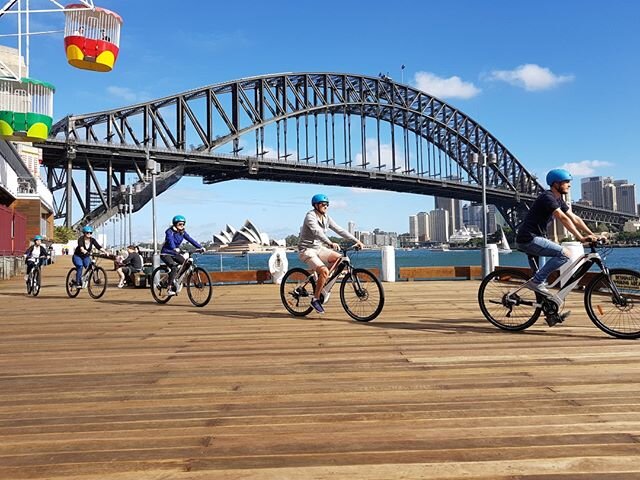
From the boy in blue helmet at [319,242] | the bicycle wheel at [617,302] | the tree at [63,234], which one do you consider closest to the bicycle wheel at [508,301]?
the bicycle wheel at [617,302]

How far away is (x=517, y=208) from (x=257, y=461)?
333ft

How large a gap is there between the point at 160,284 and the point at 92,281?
8.98 ft

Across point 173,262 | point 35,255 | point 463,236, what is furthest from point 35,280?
point 463,236

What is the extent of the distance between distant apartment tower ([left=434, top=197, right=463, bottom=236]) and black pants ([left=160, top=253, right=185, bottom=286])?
157 m

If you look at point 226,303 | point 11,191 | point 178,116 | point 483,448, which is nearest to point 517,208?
point 178,116

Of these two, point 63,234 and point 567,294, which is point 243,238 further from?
point 567,294

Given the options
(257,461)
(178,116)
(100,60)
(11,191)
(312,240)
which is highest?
(178,116)

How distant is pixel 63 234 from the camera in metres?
59.0

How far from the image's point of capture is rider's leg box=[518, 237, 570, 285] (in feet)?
19.1

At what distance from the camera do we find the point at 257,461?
96.8 inches

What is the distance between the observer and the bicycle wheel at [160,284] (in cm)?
1004

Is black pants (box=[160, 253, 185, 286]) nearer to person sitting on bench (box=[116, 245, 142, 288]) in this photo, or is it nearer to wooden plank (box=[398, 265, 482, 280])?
person sitting on bench (box=[116, 245, 142, 288])

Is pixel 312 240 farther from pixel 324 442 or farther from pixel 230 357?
pixel 324 442

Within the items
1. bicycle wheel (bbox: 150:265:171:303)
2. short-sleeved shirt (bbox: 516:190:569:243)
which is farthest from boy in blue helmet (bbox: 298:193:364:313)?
bicycle wheel (bbox: 150:265:171:303)
